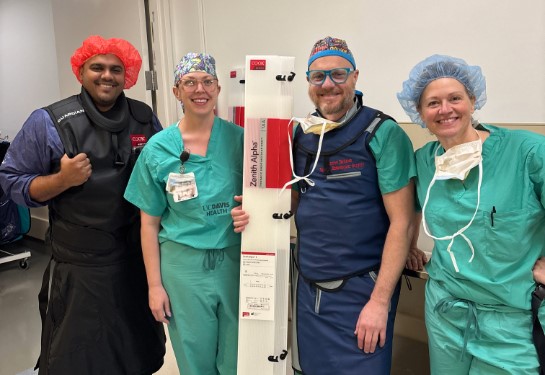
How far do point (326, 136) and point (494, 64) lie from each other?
0.96 meters

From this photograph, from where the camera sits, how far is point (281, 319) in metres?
1.55

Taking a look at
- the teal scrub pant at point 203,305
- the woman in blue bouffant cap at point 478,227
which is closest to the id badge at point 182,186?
the teal scrub pant at point 203,305

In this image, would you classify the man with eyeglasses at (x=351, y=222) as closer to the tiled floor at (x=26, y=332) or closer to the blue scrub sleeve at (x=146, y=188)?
the blue scrub sleeve at (x=146, y=188)

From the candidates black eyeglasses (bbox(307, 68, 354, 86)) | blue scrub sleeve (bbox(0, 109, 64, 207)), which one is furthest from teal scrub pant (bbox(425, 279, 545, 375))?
blue scrub sleeve (bbox(0, 109, 64, 207))

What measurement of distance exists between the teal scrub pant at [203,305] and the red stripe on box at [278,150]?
0.32m

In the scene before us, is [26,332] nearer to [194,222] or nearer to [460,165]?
[194,222]

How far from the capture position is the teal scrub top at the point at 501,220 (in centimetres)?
111

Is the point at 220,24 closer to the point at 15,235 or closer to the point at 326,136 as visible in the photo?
the point at 326,136

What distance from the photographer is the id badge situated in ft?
4.82

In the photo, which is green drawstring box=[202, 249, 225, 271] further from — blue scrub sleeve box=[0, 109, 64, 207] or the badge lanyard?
blue scrub sleeve box=[0, 109, 64, 207]

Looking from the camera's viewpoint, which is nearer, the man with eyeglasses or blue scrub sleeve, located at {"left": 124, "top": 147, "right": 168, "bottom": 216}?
the man with eyeglasses

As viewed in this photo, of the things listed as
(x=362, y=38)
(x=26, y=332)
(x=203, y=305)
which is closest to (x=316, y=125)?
(x=203, y=305)

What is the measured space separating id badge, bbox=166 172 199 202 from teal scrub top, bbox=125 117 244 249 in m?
0.02

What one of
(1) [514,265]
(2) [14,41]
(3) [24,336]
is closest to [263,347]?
(1) [514,265]
